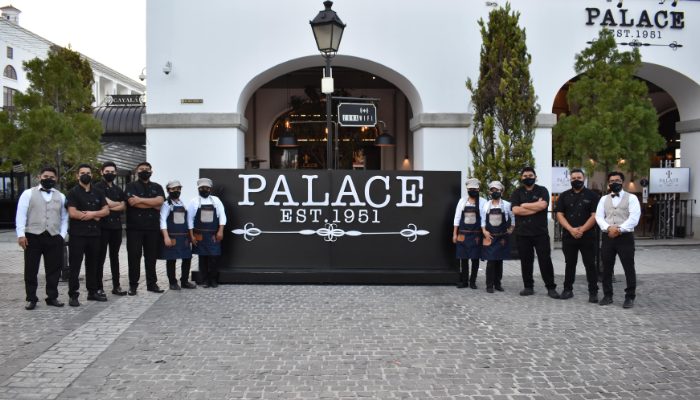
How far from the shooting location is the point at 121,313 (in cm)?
695

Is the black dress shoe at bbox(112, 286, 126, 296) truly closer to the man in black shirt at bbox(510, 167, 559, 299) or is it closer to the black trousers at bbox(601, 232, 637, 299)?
the man in black shirt at bbox(510, 167, 559, 299)

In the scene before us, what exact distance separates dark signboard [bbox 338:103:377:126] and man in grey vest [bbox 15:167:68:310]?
4.41 metres

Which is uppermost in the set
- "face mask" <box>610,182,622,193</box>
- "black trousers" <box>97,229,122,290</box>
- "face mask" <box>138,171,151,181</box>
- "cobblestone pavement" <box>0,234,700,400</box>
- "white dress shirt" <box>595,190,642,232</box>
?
"face mask" <box>138,171,151,181</box>

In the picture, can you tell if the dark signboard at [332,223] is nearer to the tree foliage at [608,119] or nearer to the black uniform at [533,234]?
the black uniform at [533,234]

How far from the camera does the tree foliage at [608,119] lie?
31.9 ft

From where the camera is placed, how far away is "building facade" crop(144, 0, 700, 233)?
41.5 ft

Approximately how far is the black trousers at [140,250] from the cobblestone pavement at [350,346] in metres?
0.38

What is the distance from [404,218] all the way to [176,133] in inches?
247

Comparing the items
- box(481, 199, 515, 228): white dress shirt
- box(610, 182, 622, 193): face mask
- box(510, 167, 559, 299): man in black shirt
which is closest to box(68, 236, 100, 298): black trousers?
box(481, 199, 515, 228): white dress shirt

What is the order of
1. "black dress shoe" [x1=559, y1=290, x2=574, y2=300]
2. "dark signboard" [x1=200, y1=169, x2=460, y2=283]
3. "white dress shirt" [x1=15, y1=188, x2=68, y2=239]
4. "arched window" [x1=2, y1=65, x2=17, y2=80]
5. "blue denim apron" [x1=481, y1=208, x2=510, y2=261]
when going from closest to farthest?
"white dress shirt" [x1=15, y1=188, x2=68, y2=239] < "black dress shoe" [x1=559, y1=290, x2=574, y2=300] < "blue denim apron" [x1=481, y1=208, x2=510, y2=261] < "dark signboard" [x1=200, y1=169, x2=460, y2=283] < "arched window" [x1=2, y1=65, x2=17, y2=80]

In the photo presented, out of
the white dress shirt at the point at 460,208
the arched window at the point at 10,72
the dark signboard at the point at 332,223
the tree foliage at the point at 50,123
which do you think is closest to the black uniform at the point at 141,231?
the dark signboard at the point at 332,223

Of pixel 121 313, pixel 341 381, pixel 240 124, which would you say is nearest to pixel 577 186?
pixel 341 381

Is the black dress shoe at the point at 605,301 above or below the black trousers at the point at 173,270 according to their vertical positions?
below

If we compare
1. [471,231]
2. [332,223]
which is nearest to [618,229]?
[471,231]
